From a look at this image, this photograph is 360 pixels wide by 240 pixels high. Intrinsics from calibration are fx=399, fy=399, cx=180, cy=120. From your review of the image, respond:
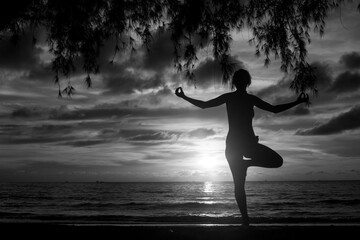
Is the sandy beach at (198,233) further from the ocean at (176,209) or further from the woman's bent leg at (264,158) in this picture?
the ocean at (176,209)

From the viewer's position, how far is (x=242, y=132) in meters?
5.18

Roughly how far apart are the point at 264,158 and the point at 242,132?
449 millimetres

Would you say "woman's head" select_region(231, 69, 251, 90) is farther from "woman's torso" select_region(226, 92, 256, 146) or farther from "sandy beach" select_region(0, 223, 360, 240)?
"sandy beach" select_region(0, 223, 360, 240)

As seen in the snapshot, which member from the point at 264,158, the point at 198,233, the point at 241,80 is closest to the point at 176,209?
the point at 198,233

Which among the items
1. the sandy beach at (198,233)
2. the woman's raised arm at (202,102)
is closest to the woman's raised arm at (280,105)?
the woman's raised arm at (202,102)

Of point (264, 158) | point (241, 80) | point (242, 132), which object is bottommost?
point (264, 158)

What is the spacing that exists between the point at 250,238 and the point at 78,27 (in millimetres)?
4254

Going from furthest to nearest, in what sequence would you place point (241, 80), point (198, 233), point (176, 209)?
point (176, 209)
point (241, 80)
point (198, 233)

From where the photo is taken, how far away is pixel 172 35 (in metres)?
6.45

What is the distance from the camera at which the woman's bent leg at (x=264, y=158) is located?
4906 millimetres

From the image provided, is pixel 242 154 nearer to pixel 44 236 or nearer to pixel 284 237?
pixel 284 237

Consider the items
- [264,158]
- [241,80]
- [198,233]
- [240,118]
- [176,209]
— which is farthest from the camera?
[176,209]

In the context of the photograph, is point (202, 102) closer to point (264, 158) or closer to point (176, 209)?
point (264, 158)

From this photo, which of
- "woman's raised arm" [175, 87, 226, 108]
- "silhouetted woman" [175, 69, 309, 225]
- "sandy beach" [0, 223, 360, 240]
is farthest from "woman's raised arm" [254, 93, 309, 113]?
"sandy beach" [0, 223, 360, 240]
